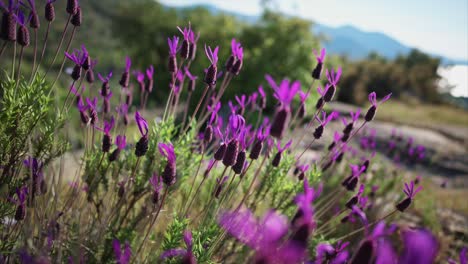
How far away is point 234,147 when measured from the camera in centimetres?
103

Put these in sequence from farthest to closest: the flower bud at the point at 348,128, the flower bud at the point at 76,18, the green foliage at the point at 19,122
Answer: the flower bud at the point at 348,128 < the flower bud at the point at 76,18 < the green foliage at the point at 19,122

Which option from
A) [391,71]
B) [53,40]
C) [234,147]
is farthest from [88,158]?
[53,40]

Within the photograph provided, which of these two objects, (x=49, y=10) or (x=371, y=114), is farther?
(x=371, y=114)

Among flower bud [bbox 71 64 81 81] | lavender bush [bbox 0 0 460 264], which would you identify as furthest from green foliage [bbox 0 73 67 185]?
flower bud [bbox 71 64 81 81]

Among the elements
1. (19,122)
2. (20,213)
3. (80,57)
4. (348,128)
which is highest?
(80,57)

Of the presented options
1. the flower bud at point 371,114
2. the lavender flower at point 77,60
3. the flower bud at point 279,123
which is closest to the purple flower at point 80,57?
the lavender flower at point 77,60

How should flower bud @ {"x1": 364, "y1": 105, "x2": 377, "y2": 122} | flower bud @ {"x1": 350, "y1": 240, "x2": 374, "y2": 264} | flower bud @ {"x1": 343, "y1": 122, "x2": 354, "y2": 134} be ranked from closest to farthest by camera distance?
flower bud @ {"x1": 350, "y1": 240, "x2": 374, "y2": 264} < flower bud @ {"x1": 364, "y1": 105, "x2": 377, "y2": 122} < flower bud @ {"x1": 343, "y1": 122, "x2": 354, "y2": 134}

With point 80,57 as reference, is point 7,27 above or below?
above

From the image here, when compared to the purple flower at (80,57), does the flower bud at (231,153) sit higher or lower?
lower

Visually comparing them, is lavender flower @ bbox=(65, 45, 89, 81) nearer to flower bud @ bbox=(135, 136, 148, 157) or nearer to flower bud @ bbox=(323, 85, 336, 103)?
flower bud @ bbox=(135, 136, 148, 157)

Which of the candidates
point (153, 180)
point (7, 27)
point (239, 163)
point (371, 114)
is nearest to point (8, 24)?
point (7, 27)

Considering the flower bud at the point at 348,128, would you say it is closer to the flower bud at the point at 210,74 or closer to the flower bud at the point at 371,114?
the flower bud at the point at 371,114

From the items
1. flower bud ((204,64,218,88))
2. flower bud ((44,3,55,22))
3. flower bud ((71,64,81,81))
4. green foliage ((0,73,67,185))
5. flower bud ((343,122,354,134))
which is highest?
flower bud ((44,3,55,22))

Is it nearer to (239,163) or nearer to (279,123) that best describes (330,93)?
(239,163)
